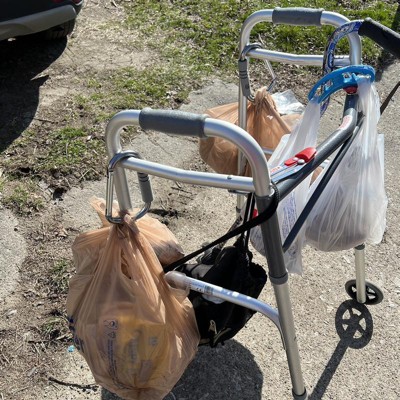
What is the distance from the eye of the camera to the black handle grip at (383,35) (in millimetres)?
2035

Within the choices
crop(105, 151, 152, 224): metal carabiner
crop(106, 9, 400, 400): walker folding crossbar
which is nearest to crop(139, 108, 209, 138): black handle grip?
crop(106, 9, 400, 400): walker folding crossbar

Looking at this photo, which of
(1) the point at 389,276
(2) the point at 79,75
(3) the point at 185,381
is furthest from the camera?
(2) the point at 79,75

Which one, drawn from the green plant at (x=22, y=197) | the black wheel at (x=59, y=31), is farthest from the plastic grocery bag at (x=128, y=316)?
the black wheel at (x=59, y=31)

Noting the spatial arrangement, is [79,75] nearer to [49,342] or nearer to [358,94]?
[49,342]

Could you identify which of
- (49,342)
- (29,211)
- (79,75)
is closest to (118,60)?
(79,75)

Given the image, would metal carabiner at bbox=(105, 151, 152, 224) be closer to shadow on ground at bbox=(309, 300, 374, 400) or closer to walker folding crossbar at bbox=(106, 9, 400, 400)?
walker folding crossbar at bbox=(106, 9, 400, 400)

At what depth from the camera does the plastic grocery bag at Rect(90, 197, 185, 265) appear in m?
2.17

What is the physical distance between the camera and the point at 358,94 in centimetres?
210

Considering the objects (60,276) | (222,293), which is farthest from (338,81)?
(60,276)

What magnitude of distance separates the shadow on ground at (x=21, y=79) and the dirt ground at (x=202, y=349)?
0.09 feet

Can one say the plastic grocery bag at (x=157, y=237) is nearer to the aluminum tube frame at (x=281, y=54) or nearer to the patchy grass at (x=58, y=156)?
the aluminum tube frame at (x=281, y=54)

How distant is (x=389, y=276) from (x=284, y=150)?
4.15ft

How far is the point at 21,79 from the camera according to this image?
4531 mm

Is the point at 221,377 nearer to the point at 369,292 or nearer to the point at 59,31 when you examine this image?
the point at 369,292
